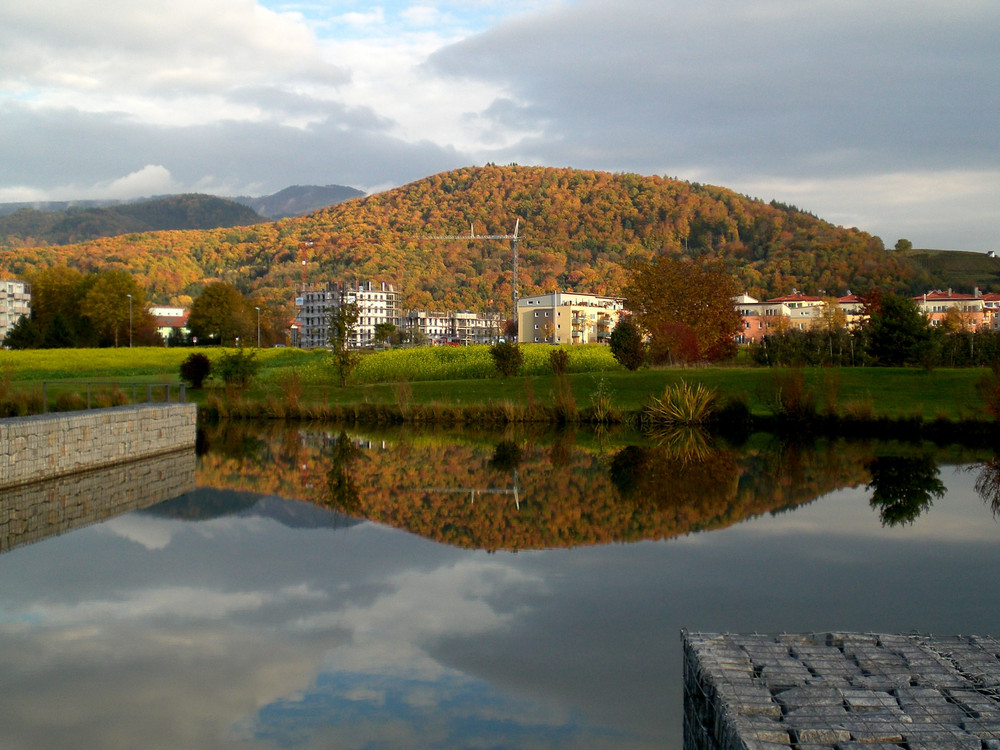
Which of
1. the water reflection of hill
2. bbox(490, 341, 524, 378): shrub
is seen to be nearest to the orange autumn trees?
bbox(490, 341, 524, 378): shrub

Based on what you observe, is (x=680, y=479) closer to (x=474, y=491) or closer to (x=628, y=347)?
(x=474, y=491)

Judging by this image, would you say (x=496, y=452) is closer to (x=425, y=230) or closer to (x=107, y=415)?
(x=107, y=415)

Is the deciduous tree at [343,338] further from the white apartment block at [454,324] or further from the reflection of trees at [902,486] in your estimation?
the white apartment block at [454,324]

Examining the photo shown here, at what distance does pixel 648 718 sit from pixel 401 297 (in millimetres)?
106131

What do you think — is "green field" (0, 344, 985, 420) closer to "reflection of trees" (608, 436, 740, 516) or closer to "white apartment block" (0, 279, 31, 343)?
"reflection of trees" (608, 436, 740, 516)

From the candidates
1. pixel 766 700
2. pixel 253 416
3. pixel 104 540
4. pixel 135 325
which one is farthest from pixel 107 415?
pixel 135 325

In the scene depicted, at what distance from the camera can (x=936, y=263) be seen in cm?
10681

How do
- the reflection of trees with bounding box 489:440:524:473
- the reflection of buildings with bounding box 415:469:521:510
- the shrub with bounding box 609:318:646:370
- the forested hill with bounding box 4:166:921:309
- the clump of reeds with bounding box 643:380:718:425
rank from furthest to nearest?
the forested hill with bounding box 4:166:921:309, the shrub with bounding box 609:318:646:370, the clump of reeds with bounding box 643:380:718:425, the reflection of trees with bounding box 489:440:524:473, the reflection of buildings with bounding box 415:469:521:510

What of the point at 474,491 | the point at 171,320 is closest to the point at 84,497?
the point at 474,491

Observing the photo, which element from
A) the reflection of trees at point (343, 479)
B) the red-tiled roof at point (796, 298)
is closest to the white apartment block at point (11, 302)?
the red-tiled roof at point (796, 298)

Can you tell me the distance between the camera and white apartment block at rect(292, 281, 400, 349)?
10306 centimetres

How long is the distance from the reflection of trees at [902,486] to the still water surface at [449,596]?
72 mm

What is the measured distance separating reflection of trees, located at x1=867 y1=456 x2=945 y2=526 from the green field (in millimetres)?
5452

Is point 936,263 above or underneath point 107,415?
above
